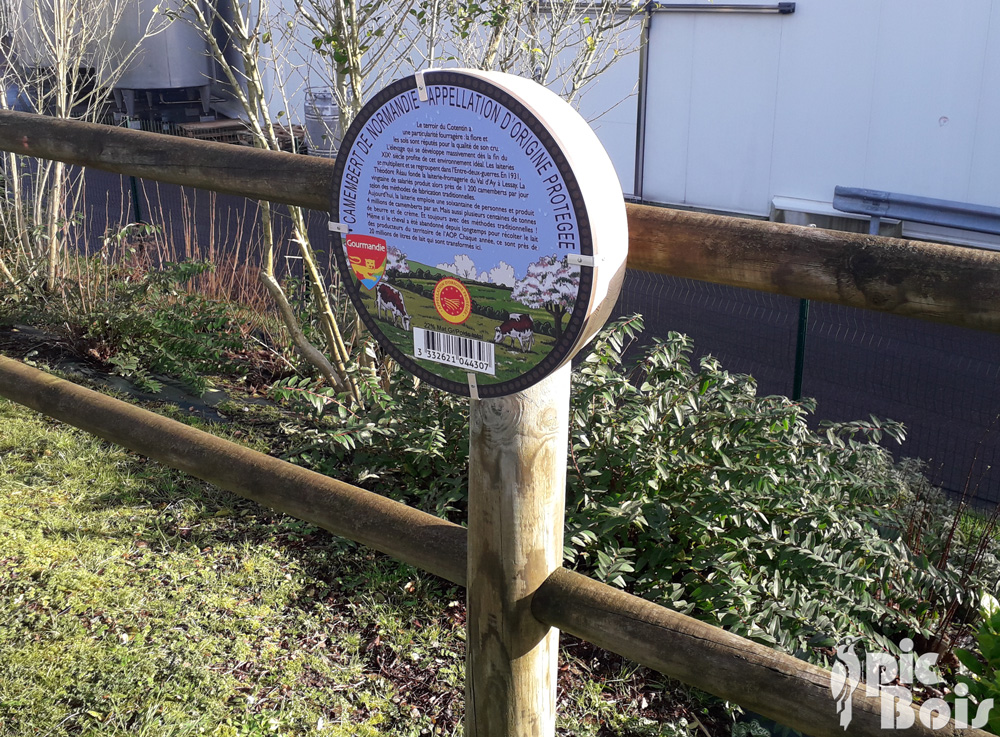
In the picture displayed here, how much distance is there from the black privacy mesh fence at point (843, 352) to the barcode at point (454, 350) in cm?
464

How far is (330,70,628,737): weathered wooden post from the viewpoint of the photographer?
4.11ft

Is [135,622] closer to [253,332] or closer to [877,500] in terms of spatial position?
[877,500]

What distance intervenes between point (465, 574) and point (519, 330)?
1.79ft

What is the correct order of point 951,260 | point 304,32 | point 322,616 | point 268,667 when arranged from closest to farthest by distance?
point 951,260 → point 268,667 → point 322,616 → point 304,32

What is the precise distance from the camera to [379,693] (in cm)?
256

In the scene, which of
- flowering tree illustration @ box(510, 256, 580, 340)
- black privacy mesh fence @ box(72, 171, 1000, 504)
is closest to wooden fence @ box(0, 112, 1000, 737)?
flowering tree illustration @ box(510, 256, 580, 340)

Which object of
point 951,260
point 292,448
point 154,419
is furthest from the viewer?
point 292,448

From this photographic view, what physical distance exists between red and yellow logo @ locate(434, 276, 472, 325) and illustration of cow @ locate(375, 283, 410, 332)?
0.07 meters

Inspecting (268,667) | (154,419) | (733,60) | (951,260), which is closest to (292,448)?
(268,667)

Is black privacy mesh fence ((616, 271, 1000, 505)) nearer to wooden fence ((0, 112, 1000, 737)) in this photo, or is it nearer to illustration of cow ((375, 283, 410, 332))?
wooden fence ((0, 112, 1000, 737))

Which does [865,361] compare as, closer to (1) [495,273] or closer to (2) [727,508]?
(2) [727,508]

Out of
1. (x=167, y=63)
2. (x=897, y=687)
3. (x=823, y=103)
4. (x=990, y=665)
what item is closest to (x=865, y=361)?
(x=823, y=103)

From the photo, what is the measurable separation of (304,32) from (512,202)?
1318cm

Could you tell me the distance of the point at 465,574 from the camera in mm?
1662
